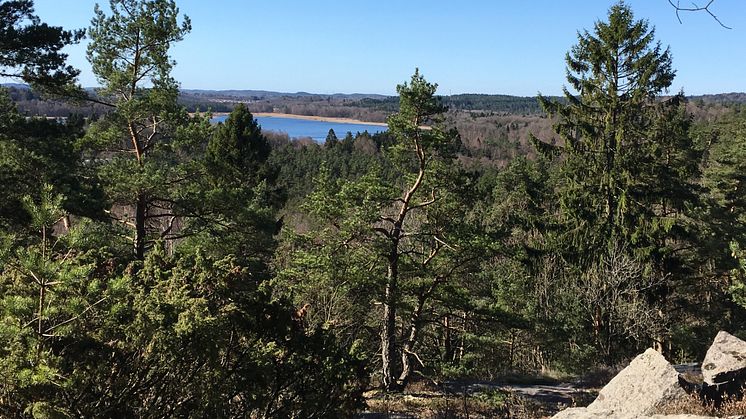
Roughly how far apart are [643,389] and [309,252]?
23.6ft

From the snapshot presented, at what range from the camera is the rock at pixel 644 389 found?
6676mm

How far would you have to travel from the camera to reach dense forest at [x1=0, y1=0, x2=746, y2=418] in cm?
436

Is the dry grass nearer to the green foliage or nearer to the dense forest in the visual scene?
the dense forest

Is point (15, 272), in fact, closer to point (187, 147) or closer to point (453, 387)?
point (187, 147)

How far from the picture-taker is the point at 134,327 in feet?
14.3

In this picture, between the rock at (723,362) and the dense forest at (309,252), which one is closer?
the dense forest at (309,252)

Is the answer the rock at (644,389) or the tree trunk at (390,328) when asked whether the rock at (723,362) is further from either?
the tree trunk at (390,328)

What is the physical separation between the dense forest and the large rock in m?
3.59

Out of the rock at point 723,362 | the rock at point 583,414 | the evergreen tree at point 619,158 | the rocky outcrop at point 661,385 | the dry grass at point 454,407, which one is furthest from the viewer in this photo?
the evergreen tree at point 619,158

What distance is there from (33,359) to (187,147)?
8.95 meters

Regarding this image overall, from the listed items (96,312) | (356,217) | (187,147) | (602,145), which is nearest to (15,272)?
(96,312)

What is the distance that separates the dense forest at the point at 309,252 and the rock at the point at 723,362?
4.15 metres

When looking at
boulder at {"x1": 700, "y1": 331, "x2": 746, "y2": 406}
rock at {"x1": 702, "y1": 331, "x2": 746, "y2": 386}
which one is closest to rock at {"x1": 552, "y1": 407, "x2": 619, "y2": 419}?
boulder at {"x1": 700, "y1": 331, "x2": 746, "y2": 406}

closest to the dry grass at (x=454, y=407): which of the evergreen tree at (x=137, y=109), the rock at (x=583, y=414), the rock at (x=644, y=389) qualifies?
the rock at (x=644, y=389)
